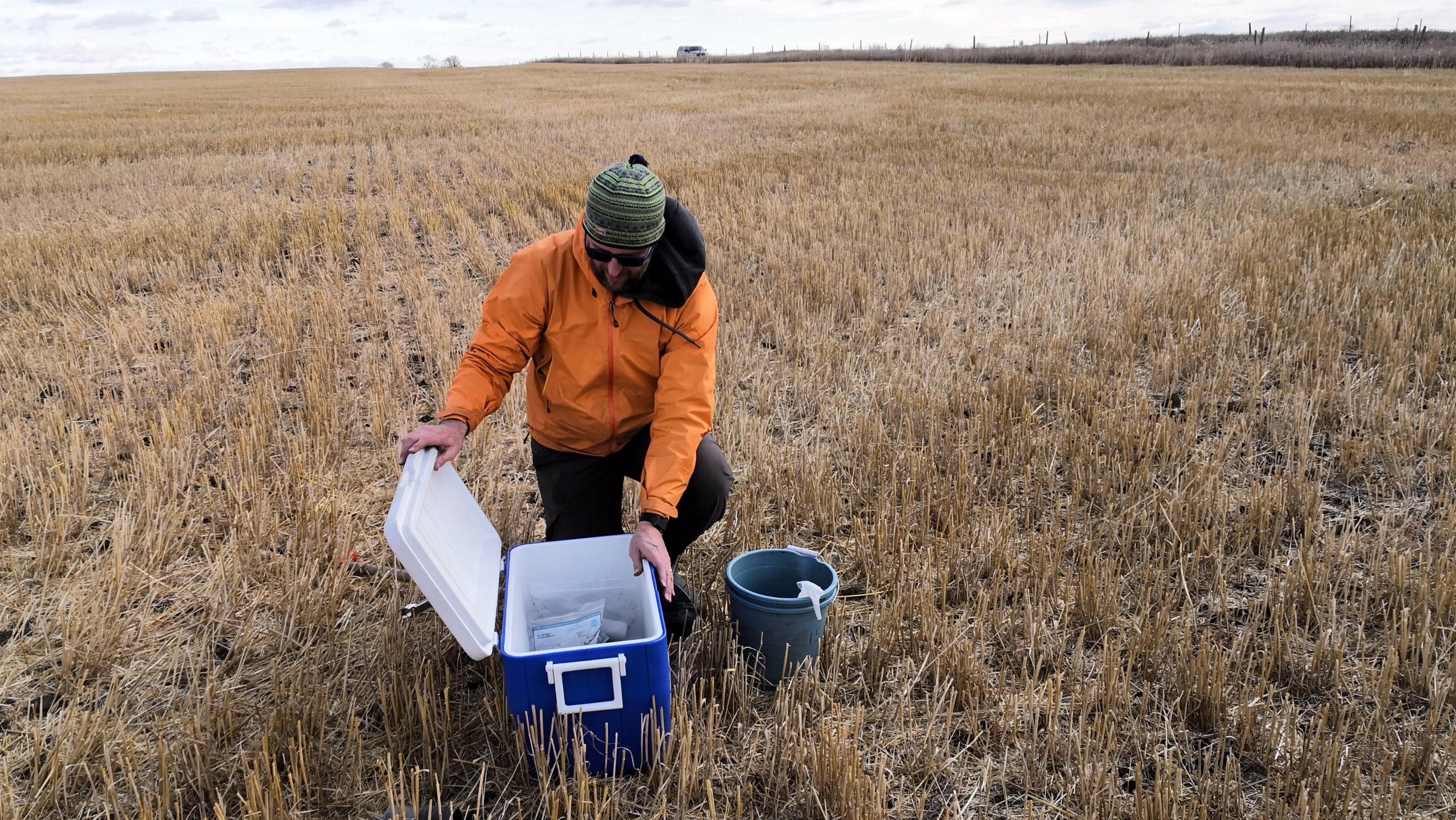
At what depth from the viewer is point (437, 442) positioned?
8.02ft

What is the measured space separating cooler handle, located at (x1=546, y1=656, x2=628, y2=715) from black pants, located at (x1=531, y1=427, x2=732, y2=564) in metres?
0.79

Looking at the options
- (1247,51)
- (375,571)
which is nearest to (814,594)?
(375,571)

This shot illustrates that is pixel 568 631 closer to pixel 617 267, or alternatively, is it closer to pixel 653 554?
pixel 653 554

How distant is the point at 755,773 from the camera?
7.61 ft

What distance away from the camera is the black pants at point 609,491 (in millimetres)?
2885

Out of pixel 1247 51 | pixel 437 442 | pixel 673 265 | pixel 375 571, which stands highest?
pixel 1247 51

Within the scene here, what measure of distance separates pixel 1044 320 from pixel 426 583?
4.78 m

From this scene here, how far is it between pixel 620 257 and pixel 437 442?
0.74 metres

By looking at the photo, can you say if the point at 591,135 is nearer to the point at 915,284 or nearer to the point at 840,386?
the point at 915,284

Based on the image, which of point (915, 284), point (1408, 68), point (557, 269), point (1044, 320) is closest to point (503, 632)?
point (557, 269)

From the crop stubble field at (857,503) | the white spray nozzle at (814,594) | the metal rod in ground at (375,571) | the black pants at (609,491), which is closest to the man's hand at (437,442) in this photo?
the black pants at (609,491)

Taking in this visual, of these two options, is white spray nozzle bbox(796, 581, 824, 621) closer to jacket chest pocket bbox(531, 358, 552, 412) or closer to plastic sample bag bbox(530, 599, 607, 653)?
plastic sample bag bbox(530, 599, 607, 653)

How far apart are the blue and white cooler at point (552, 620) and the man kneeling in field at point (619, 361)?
0.58 ft

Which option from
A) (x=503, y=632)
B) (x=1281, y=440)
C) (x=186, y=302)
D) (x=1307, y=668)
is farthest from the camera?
(x=186, y=302)
